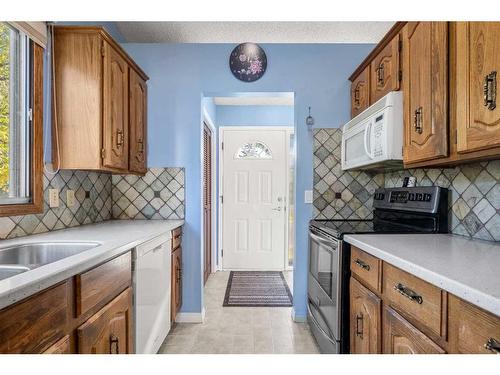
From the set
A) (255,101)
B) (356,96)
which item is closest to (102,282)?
(356,96)

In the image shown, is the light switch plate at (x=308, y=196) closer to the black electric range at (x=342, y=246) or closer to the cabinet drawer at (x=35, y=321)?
the black electric range at (x=342, y=246)

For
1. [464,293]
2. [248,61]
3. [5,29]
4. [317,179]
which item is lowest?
[464,293]

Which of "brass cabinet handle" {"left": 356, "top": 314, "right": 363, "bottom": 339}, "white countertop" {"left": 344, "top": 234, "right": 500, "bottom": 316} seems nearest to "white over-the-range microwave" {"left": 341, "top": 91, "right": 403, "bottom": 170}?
"white countertop" {"left": 344, "top": 234, "right": 500, "bottom": 316}

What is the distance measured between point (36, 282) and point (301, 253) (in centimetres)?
215

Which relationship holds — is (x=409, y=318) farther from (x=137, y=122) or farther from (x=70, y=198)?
(x=137, y=122)

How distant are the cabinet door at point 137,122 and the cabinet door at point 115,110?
10cm

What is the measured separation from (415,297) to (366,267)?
43 centimetres

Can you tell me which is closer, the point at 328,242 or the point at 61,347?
the point at 61,347

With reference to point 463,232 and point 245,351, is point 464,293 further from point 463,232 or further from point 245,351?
point 245,351

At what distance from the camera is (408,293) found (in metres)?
1.16

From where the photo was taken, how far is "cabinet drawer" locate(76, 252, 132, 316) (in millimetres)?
1144

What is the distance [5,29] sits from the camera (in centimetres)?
165

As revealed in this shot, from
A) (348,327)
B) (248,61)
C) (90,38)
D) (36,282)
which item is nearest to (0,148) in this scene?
(90,38)

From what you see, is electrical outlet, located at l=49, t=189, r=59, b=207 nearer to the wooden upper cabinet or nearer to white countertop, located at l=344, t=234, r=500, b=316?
the wooden upper cabinet
